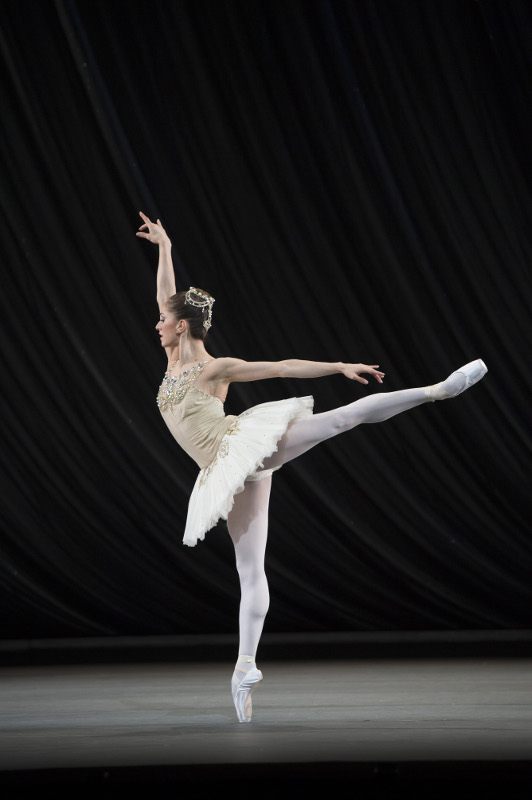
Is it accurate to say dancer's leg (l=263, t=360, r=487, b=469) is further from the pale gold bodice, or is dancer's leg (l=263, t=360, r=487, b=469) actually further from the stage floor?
the stage floor

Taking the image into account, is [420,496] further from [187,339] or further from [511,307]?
[187,339]

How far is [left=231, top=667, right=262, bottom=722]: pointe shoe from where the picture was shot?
319 cm

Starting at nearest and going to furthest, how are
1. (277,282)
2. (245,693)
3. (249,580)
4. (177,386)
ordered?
(245,693)
(249,580)
(177,386)
(277,282)

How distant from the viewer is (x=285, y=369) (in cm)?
327

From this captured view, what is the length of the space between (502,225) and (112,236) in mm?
1872

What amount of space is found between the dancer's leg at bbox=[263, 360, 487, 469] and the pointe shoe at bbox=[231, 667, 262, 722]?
0.60 m

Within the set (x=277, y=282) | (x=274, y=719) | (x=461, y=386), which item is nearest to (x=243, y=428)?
(x=461, y=386)

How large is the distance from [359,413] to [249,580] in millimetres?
584

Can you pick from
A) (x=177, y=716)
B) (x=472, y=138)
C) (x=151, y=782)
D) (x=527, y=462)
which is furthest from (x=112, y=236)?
(x=151, y=782)

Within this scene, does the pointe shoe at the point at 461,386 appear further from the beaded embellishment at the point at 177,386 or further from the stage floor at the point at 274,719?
the stage floor at the point at 274,719

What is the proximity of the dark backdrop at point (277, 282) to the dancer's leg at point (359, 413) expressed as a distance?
2076 mm

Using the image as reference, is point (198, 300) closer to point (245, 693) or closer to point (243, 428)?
point (243, 428)

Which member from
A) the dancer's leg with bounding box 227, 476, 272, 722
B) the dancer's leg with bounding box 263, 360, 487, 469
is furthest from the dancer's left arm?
the dancer's leg with bounding box 227, 476, 272, 722

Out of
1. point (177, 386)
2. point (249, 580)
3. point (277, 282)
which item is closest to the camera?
point (249, 580)
